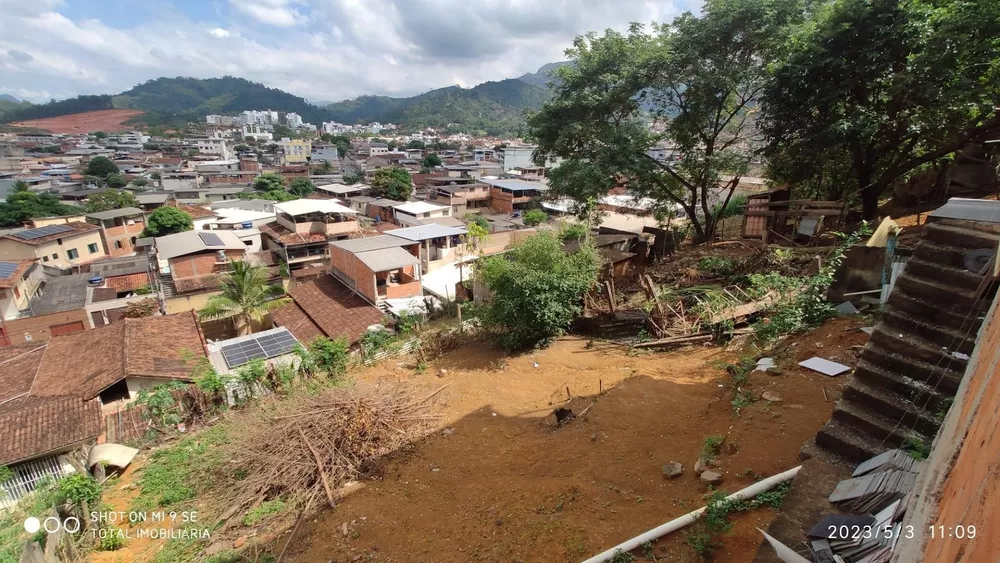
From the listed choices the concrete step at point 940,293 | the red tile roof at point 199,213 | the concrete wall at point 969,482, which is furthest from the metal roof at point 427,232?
the concrete wall at point 969,482

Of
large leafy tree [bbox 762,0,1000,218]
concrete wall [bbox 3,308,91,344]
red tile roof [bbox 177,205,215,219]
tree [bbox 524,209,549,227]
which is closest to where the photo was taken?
large leafy tree [bbox 762,0,1000,218]

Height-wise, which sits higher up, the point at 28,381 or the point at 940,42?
the point at 940,42

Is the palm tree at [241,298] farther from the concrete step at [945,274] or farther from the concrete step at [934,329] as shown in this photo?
the concrete step at [945,274]

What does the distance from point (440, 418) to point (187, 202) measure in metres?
52.6

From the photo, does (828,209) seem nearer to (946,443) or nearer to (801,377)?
(801,377)

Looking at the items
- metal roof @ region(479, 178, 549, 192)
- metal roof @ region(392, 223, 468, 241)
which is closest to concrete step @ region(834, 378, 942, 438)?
metal roof @ region(392, 223, 468, 241)

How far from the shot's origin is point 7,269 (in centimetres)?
1988

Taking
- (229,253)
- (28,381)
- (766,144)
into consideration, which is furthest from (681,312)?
(229,253)

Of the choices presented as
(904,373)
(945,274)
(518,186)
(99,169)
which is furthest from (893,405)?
(99,169)

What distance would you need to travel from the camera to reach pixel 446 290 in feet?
57.7

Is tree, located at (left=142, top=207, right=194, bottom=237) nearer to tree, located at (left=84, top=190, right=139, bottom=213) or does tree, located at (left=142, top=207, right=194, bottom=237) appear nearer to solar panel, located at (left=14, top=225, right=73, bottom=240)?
solar panel, located at (left=14, top=225, right=73, bottom=240)

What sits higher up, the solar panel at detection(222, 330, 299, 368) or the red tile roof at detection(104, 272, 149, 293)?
the solar panel at detection(222, 330, 299, 368)

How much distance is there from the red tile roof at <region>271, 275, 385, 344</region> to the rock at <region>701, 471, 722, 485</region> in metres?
12.8

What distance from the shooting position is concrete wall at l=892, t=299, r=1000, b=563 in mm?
1327
